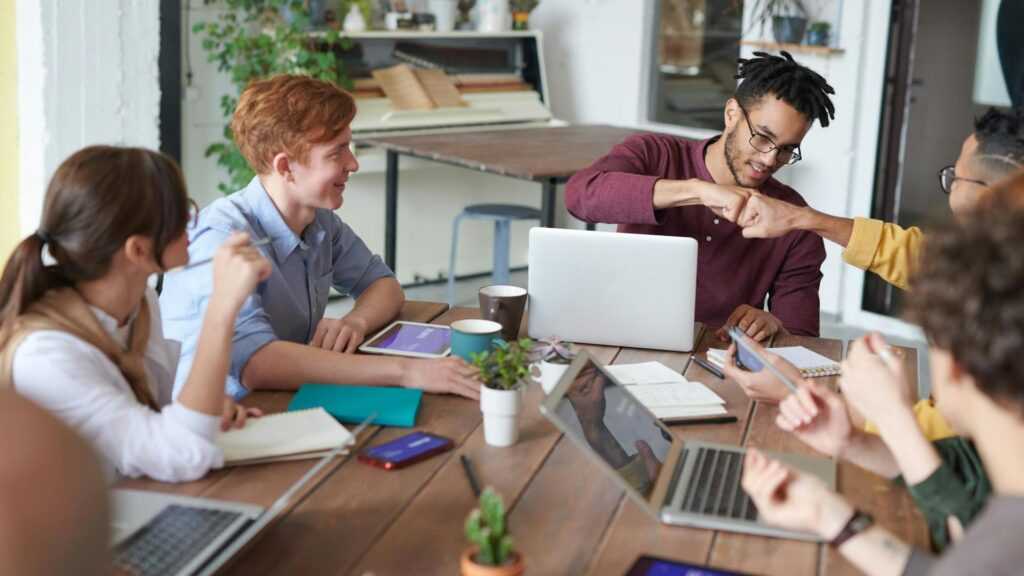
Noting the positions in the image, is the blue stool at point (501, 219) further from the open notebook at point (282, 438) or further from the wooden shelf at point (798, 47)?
the open notebook at point (282, 438)

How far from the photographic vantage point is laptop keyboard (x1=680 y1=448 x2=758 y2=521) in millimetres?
1564

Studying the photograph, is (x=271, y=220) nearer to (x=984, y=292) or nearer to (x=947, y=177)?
(x=947, y=177)

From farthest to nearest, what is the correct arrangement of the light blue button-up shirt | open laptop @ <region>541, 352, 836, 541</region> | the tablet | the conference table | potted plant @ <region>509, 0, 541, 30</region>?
A: potted plant @ <region>509, 0, 541, 30</region>
the tablet
the light blue button-up shirt
open laptop @ <region>541, 352, 836, 541</region>
the conference table

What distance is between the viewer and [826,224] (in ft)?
7.97

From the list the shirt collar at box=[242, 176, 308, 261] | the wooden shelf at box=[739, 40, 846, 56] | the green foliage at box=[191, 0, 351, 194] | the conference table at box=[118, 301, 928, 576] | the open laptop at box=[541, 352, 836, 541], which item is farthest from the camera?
the wooden shelf at box=[739, 40, 846, 56]

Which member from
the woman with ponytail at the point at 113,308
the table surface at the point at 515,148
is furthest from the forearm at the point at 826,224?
the table surface at the point at 515,148

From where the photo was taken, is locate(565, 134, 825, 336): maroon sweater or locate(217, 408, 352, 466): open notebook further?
locate(565, 134, 825, 336): maroon sweater

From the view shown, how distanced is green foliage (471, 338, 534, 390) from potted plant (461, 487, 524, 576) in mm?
473

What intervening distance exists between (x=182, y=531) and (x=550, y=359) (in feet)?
2.84

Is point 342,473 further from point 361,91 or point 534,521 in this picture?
point 361,91

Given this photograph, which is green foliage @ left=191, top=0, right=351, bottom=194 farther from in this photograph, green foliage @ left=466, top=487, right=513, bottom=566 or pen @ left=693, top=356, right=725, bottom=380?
green foliage @ left=466, top=487, right=513, bottom=566

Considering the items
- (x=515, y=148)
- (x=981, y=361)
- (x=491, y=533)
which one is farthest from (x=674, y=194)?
(x=515, y=148)

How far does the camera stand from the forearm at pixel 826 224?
2.40 meters

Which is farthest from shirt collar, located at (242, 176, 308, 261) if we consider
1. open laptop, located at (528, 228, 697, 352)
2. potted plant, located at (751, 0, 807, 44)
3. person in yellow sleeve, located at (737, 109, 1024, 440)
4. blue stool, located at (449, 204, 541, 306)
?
potted plant, located at (751, 0, 807, 44)
